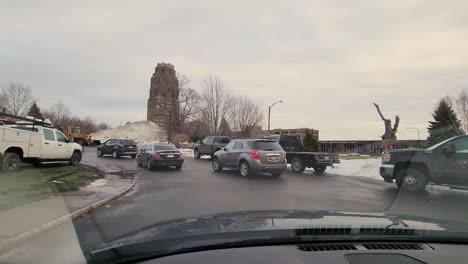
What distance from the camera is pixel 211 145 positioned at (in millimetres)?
24625

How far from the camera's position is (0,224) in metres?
5.51

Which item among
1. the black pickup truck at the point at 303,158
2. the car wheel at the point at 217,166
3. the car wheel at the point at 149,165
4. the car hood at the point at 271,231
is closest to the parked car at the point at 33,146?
the car wheel at the point at 149,165

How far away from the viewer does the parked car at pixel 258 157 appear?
43.1 ft

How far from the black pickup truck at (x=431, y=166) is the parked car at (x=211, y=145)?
46.1 feet

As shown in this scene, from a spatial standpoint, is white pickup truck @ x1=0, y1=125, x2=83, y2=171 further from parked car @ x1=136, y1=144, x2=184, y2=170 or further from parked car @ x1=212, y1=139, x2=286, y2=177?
parked car @ x1=212, y1=139, x2=286, y2=177

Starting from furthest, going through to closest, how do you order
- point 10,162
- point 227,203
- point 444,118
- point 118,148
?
1. point 444,118
2. point 118,148
3. point 10,162
4. point 227,203

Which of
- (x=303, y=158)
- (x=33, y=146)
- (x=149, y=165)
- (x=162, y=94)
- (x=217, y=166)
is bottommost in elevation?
(x=149, y=165)

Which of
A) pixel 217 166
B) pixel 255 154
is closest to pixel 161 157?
pixel 217 166

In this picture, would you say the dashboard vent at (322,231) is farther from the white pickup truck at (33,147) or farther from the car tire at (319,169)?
the car tire at (319,169)

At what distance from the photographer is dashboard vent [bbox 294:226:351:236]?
233 centimetres

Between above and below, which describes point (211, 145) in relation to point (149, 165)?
above

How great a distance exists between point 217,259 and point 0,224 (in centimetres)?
553

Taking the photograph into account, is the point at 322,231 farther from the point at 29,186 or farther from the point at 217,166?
the point at 217,166

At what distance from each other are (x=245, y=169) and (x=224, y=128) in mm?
31603
